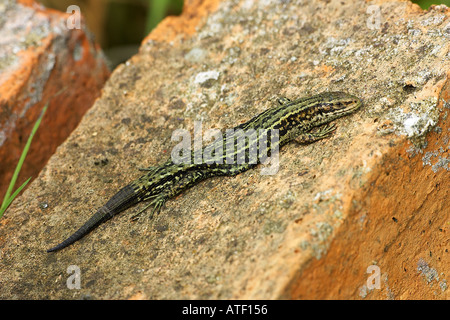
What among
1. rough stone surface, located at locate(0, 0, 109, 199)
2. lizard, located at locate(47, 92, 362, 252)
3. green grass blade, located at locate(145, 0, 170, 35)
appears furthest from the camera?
green grass blade, located at locate(145, 0, 170, 35)

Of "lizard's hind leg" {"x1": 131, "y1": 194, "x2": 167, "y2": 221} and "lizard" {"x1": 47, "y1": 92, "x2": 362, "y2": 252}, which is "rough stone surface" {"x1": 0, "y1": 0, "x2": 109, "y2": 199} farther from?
"lizard's hind leg" {"x1": 131, "y1": 194, "x2": 167, "y2": 221}

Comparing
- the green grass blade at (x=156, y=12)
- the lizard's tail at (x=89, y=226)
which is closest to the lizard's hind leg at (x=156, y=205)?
the lizard's tail at (x=89, y=226)

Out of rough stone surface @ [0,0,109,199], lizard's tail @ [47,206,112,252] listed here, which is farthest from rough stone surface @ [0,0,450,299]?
rough stone surface @ [0,0,109,199]

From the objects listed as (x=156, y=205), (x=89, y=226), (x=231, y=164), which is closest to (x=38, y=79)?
(x=89, y=226)

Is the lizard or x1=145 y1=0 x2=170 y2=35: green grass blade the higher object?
x1=145 y1=0 x2=170 y2=35: green grass blade

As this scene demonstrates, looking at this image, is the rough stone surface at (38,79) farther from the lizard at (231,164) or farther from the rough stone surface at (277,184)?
the lizard at (231,164)
